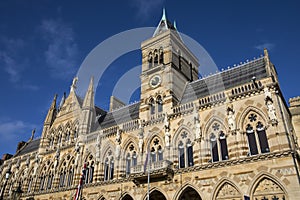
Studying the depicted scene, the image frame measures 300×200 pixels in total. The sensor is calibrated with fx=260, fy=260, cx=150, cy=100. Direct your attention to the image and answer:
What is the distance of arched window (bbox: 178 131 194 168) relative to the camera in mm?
24359

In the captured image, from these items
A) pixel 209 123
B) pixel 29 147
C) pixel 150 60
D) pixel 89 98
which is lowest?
pixel 209 123

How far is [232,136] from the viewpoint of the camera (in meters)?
22.2

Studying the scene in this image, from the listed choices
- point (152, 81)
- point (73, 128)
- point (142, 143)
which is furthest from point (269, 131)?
point (73, 128)

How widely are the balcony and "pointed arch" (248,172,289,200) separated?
7.26 metres

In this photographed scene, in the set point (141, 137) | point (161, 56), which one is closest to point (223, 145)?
point (141, 137)

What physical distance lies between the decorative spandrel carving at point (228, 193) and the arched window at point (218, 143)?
7.78ft

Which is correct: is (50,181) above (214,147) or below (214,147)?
below

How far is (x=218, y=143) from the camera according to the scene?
23.1 m

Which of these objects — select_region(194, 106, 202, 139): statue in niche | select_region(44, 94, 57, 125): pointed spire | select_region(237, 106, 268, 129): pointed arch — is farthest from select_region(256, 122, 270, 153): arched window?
select_region(44, 94, 57, 125): pointed spire

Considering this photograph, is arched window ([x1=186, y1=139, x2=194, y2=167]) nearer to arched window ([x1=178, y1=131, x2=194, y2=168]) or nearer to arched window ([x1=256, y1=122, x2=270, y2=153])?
arched window ([x1=178, y1=131, x2=194, y2=168])

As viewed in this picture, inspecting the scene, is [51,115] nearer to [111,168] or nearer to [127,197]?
[111,168]

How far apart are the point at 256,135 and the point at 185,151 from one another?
6.72 meters

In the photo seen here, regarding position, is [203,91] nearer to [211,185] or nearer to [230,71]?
[230,71]

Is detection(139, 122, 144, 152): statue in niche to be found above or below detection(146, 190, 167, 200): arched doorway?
above
